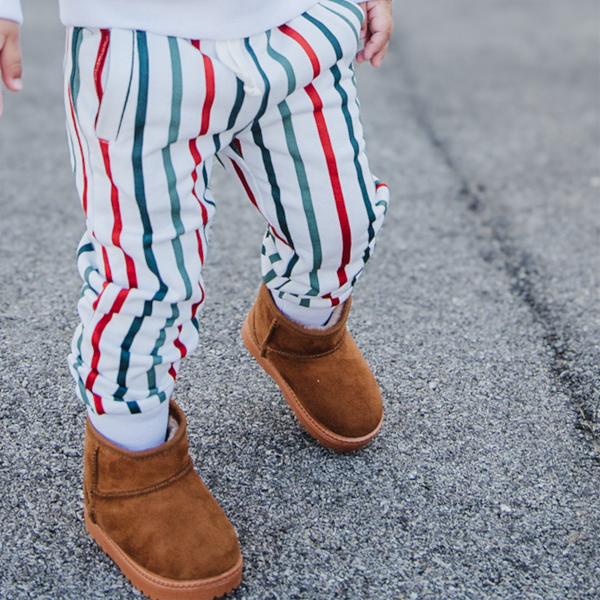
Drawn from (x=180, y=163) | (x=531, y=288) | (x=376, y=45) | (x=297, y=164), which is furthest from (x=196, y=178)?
(x=531, y=288)

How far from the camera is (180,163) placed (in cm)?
104

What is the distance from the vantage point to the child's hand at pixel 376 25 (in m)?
1.24

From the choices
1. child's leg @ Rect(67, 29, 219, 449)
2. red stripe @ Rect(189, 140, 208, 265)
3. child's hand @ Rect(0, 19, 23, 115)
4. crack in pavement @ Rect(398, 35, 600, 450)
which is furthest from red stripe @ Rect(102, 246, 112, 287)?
crack in pavement @ Rect(398, 35, 600, 450)

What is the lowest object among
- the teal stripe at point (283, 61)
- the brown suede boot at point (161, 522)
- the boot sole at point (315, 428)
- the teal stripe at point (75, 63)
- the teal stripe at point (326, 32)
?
the boot sole at point (315, 428)

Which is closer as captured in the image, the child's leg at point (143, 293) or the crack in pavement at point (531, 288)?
the child's leg at point (143, 293)

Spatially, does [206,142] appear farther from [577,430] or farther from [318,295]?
[577,430]

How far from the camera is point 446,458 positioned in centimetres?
143

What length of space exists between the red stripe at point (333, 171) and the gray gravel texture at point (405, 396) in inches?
16.8

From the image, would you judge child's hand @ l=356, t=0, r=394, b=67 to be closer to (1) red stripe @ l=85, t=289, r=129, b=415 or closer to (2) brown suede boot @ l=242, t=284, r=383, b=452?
(2) brown suede boot @ l=242, t=284, r=383, b=452

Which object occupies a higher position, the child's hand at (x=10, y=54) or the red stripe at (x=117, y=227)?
the child's hand at (x=10, y=54)

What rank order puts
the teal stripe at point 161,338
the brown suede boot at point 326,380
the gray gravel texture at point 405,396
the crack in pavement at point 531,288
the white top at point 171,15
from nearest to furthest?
the white top at point 171,15 < the teal stripe at point 161,338 < the gray gravel texture at point 405,396 < the brown suede boot at point 326,380 < the crack in pavement at point 531,288

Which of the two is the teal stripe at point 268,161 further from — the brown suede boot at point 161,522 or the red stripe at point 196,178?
the brown suede boot at point 161,522

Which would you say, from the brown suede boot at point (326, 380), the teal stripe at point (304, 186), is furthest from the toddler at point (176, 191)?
the brown suede boot at point (326, 380)

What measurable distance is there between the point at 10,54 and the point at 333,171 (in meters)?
0.46
